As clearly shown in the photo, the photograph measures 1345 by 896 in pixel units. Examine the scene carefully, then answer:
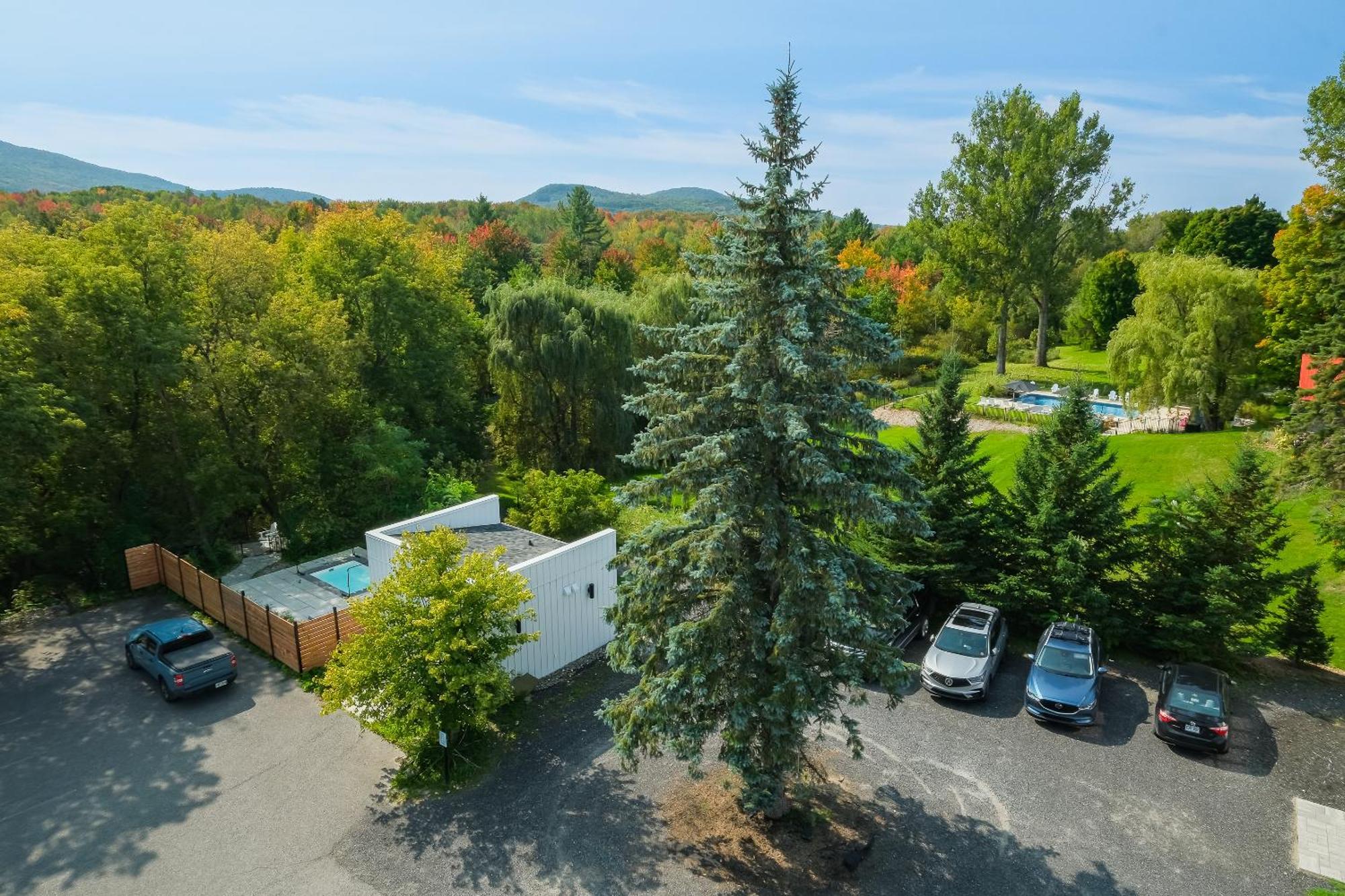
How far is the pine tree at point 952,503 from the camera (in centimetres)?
1617

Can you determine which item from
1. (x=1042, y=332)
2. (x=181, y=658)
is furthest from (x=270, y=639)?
(x=1042, y=332)

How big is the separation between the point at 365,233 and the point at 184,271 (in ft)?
26.6

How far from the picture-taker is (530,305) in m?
27.6

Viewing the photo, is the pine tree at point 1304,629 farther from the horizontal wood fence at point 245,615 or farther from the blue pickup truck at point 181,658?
the blue pickup truck at point 181,658

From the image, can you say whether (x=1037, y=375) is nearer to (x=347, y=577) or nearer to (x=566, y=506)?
(x=566, y=506)

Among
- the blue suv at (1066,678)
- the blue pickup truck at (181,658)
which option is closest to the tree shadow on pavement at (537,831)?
the blue pickup truck at (181,658)

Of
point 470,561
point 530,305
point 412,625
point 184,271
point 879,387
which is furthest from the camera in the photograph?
point 530,305

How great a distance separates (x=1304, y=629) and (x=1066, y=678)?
6091 millimetres

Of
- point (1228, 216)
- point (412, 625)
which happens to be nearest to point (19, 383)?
point (412, 625)

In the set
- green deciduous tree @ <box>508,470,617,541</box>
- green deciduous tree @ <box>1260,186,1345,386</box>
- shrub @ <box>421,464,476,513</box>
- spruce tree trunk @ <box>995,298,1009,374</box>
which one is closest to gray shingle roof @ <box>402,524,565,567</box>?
green deciduous tree @ <box>508,470,617,541</box>

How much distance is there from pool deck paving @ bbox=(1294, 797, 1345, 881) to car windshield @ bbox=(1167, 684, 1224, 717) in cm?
159

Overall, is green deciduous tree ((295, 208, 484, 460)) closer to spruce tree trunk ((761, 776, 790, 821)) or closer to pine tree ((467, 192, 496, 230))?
spruce tree trunk ((761, 776, 790, 821))

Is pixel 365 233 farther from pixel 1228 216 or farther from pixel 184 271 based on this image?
pixel 1228 216

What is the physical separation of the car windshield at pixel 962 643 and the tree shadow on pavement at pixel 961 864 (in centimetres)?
409
